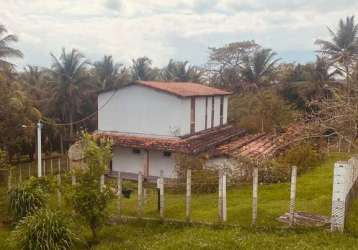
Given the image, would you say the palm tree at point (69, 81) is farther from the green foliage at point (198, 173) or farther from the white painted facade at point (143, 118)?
the green foliage at point (198, 173)

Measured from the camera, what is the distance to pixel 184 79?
43.6 meters

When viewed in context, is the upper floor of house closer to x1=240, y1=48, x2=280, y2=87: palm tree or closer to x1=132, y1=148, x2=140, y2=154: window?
x1=132, y1=148, x2=140, y2=154: window

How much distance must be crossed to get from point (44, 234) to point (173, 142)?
1348 centimetres

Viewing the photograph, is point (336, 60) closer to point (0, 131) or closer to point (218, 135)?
point (218, 135)

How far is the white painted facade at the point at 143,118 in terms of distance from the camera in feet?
77.2

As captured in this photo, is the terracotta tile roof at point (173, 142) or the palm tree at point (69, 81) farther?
the palm tree at point (69, 81)

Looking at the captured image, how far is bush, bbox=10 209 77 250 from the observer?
31.6 ft

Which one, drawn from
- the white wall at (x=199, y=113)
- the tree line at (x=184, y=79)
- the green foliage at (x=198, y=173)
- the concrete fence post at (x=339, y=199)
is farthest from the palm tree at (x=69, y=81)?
the concrete fence post at (x=339, y=199)

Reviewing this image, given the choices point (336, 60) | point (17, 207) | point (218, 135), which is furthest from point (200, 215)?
point (336, 60)

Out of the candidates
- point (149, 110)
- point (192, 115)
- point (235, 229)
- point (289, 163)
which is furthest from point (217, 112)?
point (235, 229)

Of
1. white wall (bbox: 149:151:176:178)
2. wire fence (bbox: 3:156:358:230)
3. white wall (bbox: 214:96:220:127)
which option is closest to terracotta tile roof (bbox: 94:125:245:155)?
white wall (bbox: 149:151:176:178)

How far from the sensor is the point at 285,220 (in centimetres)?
1076

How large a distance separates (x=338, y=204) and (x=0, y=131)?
66.4ft

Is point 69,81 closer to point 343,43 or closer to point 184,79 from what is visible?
point 184,79
